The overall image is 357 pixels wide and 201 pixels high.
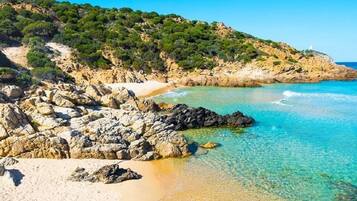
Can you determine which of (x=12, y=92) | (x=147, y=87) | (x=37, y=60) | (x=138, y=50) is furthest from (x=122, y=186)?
(x=138, y=50)

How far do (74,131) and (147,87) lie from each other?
31.2 metres

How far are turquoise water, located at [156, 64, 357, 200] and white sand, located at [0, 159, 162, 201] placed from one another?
4.10 m

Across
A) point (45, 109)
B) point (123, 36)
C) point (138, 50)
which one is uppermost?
point (123, 36)

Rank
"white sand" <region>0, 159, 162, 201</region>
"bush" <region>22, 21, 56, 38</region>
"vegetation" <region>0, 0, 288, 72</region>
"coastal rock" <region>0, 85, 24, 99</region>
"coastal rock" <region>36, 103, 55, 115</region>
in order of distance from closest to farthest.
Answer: "white sand" <region>0, 159, 162, 201</region>
"coastal rock" <region>36, 103, 55, 115</region>
"coastal rock" <region>0, 85, 24, 99</region>
"vegetation" <region>0, 0, 288, 72</region>
"bush" <region>22, 21, 56, 38</region>

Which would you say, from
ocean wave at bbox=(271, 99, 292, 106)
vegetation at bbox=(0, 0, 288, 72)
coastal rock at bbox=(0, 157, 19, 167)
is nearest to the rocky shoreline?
coastal rock at bbox=(0, 157, 19, 167)

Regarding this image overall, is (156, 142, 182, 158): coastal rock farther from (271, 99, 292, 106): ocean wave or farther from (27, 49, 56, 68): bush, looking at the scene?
(27, 49, 56, 68): bush

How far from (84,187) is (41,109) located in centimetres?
852

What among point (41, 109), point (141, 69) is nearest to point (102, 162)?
point (41, 109)

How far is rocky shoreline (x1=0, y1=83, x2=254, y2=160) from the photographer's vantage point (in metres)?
21.2

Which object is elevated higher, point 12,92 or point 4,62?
point 4,62

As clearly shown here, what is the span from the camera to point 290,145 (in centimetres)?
2492

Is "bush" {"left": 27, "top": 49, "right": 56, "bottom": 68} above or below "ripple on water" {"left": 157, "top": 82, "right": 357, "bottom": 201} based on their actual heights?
above

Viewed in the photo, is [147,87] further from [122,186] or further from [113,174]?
[122,186]

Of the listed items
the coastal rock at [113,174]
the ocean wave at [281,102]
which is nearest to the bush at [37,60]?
the ocean wave at [281,102]
